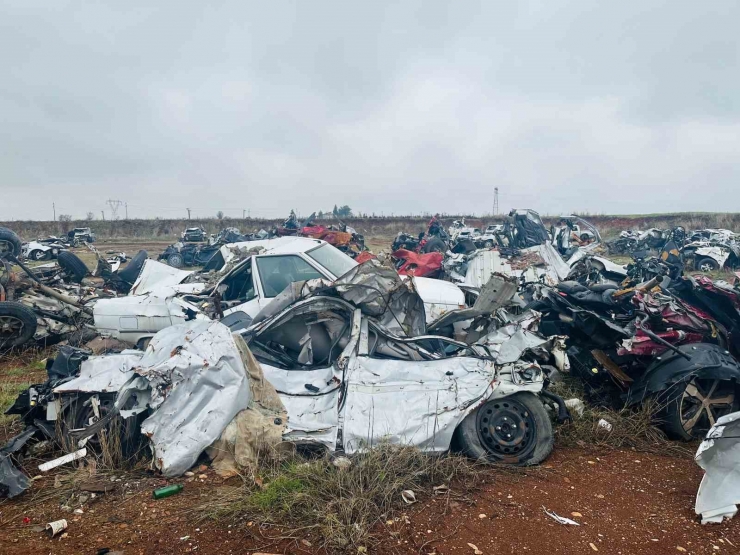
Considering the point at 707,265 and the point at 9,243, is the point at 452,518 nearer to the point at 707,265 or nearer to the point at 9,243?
the point at 9,243

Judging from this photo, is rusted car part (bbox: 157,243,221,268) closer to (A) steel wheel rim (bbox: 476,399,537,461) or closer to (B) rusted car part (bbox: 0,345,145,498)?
(B) rusted car part (bbox: 0,345,145,498)

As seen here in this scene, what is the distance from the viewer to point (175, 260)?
17531 millimetres

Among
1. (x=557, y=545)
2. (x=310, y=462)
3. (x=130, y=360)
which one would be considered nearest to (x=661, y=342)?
(x=557, y=545)

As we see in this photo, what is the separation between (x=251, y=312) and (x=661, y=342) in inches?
163

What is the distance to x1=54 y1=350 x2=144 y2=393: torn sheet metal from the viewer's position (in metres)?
3.70

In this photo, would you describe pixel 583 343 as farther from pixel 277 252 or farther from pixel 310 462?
pixel 277 252

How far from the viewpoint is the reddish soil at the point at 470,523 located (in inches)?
108

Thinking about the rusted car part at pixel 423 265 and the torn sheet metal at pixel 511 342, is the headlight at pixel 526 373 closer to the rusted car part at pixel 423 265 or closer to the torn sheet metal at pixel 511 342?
the torn sheet metal at pixel 511 342

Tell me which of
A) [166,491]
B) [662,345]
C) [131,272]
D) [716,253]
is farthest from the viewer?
[716,253]

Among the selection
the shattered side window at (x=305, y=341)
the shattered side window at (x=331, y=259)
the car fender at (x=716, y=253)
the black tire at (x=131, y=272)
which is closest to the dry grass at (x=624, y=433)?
the shattered side window at (x=305, y=341)

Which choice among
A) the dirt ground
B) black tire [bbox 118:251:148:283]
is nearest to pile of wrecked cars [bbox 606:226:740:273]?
the dirt ground

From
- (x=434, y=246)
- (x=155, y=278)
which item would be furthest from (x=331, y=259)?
(x=434, y=246)

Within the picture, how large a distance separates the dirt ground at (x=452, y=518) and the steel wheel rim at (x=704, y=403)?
489mm

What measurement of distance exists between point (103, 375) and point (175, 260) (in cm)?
1465
